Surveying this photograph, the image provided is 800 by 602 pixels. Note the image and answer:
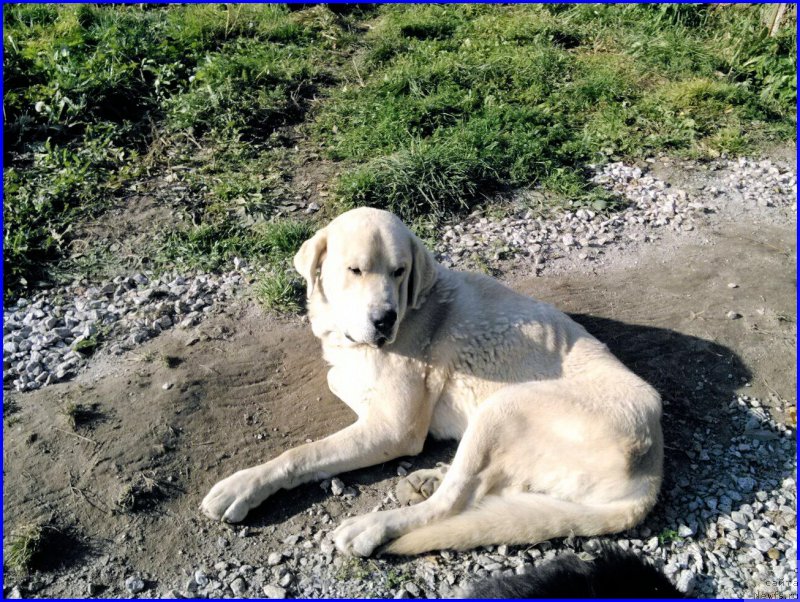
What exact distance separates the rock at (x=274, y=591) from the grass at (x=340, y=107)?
8.58 feet

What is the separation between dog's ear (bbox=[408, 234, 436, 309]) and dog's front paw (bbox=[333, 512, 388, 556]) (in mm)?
1431

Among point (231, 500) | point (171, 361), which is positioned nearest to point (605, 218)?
point (171, 361)

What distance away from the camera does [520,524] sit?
4.09 m

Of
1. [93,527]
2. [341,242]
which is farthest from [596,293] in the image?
[93,527]

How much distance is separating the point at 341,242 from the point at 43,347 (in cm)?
278

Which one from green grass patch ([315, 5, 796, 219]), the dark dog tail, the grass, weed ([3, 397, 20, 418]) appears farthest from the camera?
green grass patch ([315, 5, 796, 219])

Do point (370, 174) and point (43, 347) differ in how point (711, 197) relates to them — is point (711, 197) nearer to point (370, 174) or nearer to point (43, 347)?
point (370, 174)

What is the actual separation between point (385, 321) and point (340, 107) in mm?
5051

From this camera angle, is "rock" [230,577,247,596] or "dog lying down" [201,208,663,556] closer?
"rock" [230,577,247,596]

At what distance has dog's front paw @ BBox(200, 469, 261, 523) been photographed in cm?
428

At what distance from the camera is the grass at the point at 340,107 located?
711 cm

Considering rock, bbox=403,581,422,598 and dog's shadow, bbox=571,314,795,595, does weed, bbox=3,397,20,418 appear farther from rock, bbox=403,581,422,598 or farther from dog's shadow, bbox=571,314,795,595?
dog's shadow, bbox=571,314,795,595

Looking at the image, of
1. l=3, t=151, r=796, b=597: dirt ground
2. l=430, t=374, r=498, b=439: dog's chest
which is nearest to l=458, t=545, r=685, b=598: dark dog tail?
l=3, t=151, r=796, b=597: dirt ground

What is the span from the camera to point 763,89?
948cm
